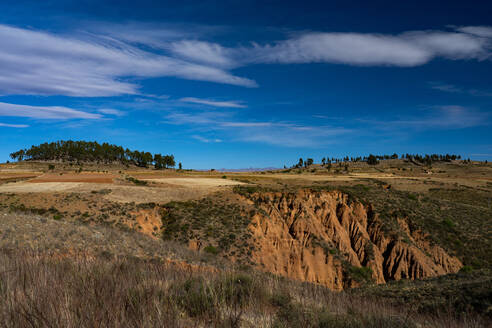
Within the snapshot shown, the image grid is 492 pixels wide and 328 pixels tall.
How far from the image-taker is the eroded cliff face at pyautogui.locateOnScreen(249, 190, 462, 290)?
3014cm

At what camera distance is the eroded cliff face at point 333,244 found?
30.1 metres

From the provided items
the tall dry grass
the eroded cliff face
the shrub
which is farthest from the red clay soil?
the tall dry grass

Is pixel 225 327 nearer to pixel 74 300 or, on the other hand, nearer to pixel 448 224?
pixel 74 300

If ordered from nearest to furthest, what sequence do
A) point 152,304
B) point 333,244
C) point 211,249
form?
1. point 152,304
2. point 211,249
3. point 333,244

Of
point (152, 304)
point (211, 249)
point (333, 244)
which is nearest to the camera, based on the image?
point (152, 304)

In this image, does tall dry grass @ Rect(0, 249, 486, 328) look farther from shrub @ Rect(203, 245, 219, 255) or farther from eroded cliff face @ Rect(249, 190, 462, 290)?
eroded cliff face @ Rect(249, 190, 462, 290)

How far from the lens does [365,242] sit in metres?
36.8

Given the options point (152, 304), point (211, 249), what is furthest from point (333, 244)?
point (152, 304)

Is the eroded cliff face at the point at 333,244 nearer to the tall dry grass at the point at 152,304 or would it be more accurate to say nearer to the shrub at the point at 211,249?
the shrub at the point at 211,249

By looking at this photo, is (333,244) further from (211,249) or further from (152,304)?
(152,304)

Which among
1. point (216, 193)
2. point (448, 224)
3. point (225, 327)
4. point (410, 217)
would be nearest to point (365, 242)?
point (410, 217)

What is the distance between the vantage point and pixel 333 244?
35469mm

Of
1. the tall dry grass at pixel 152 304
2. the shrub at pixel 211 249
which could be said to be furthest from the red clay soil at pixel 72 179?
the tall dry grass at pixel 152 304

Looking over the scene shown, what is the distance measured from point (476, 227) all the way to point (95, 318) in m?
49.9
